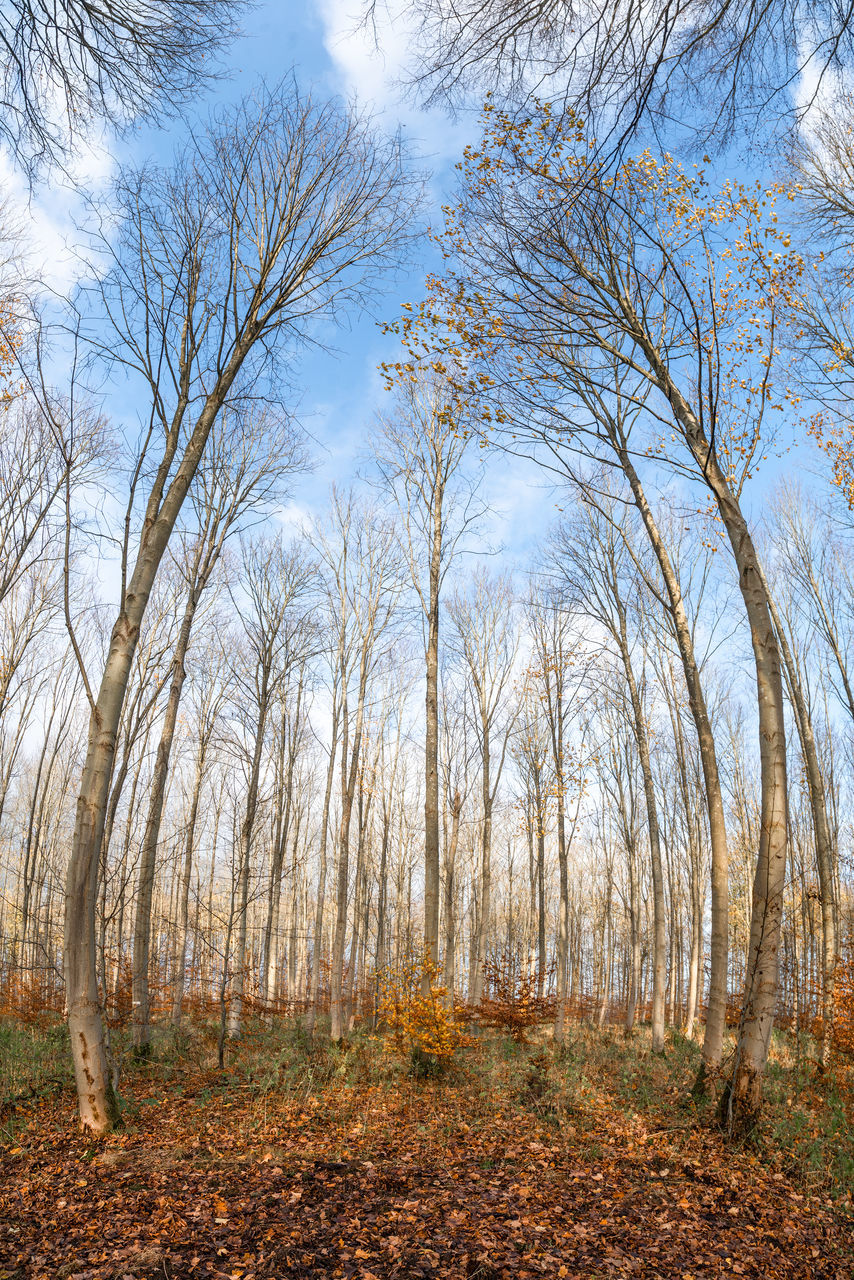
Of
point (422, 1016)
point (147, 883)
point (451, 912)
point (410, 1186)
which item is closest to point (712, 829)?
point (422, 1016)

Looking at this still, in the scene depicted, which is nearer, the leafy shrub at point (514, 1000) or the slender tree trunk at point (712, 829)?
the slender tree trunk at point (712, 829)

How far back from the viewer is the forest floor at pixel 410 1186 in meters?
3.28

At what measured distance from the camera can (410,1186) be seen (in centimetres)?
427

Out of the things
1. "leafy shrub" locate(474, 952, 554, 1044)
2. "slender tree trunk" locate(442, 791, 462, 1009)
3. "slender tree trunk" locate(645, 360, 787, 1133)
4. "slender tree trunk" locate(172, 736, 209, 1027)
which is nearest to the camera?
"slender tree trunk" locate(645, 360, 787, 1133)

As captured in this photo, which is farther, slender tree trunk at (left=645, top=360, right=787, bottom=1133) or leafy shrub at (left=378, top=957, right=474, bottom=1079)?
leafy shrub at (left=378, top=957, right=474, bottom=1079)

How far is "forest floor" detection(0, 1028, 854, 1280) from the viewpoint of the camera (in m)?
3.28

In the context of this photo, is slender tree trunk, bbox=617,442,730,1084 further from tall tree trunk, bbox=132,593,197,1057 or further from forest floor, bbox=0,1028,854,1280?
tall tree trunk, bbox=132,593,197,1057

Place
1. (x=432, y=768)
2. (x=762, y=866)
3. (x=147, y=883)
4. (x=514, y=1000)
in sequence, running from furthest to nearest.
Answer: (x=514, y=1000)
(x=432, y=768)
(x=147, y=883)
(x=762, y=866)

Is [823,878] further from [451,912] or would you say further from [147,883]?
[147,883]

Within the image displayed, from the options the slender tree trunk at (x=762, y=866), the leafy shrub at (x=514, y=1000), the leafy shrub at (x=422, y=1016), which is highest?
the slender tree trunk at (x=762, y=866)

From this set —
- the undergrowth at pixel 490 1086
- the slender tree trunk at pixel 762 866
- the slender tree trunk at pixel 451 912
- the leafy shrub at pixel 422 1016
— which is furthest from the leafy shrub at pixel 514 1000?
the slender tree trunk at pixel 762 866

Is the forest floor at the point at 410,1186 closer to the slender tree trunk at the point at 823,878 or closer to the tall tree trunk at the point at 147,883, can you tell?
the tall tree trunk at the point at 147,883

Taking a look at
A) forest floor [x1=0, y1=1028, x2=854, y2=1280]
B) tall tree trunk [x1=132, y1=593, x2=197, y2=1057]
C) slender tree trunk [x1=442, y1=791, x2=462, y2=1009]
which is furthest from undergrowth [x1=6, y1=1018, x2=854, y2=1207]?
slender tree trunk [x1=442, y1=791, x2=462, y2=1009]

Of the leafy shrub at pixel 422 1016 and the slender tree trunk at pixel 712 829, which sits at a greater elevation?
the slender tree trunk at pixel 712 829
